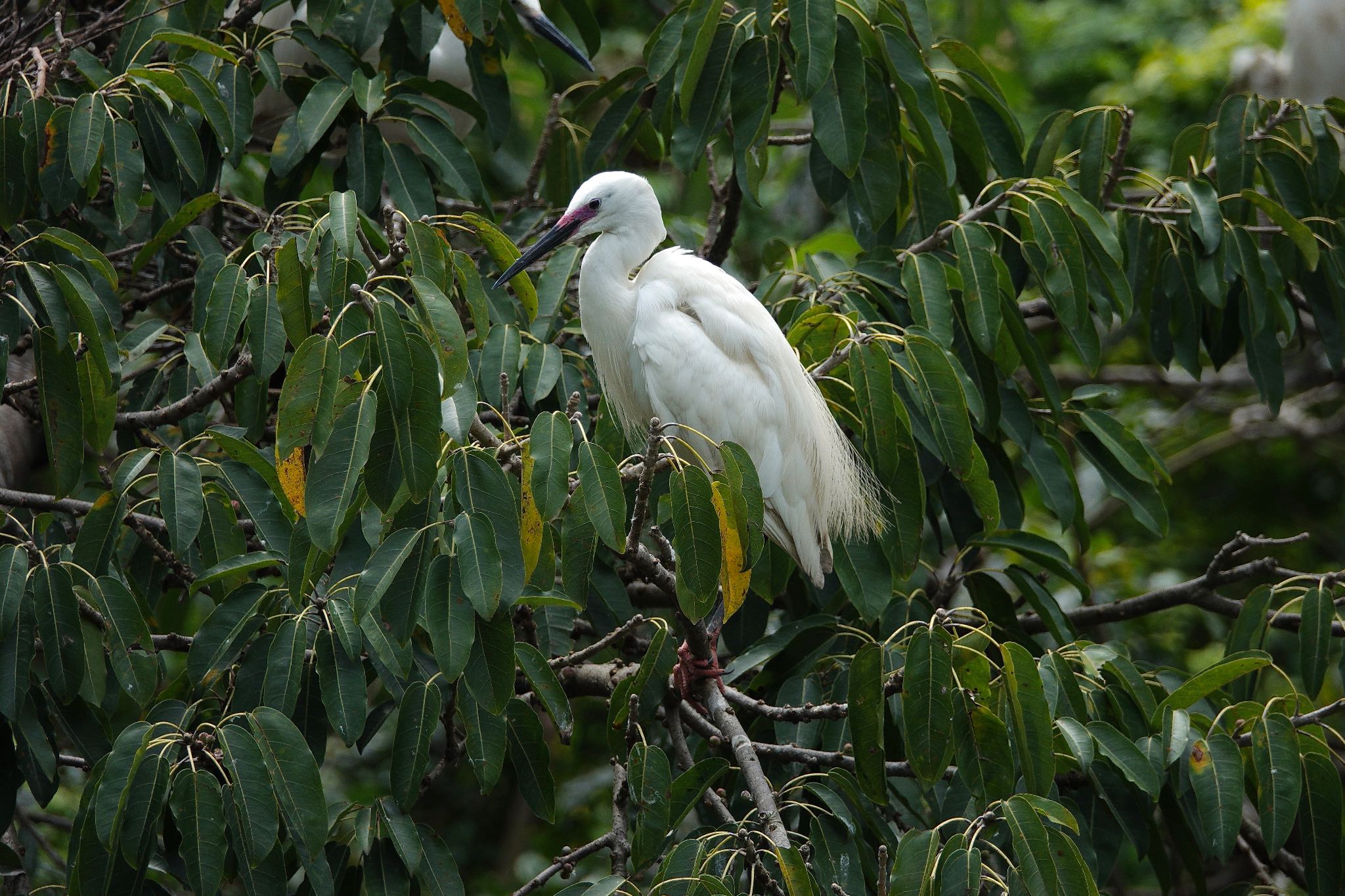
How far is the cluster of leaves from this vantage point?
175 centimetres

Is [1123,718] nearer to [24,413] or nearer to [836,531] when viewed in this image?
[836,531]

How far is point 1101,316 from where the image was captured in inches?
120

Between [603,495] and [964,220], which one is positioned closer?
[603,495]

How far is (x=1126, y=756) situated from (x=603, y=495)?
1.05 meters

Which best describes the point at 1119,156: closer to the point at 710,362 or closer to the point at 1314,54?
the point at 710,362

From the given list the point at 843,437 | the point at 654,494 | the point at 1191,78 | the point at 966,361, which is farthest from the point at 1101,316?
the point at 1191,78

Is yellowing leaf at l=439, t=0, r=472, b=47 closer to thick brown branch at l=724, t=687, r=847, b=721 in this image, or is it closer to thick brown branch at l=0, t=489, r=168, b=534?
thick brown branch at l=0, t=489, r=168, b=534

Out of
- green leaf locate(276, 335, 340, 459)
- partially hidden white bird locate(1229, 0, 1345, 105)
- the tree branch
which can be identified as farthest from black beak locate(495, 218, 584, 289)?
partially hidden white bird locate(1229, 0, 1345, 105)

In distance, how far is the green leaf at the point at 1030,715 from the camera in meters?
1.90

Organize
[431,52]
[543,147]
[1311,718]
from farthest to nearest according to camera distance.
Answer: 1. [431,52]
2. [543,147]
3. [1311,718]

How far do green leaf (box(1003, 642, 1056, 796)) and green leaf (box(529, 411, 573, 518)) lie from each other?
68 cm

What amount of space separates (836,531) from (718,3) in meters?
1.24

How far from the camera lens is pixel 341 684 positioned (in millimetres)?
1969

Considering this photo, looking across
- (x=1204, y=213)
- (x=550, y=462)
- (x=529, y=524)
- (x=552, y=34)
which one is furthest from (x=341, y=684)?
(x=552, y=34)
